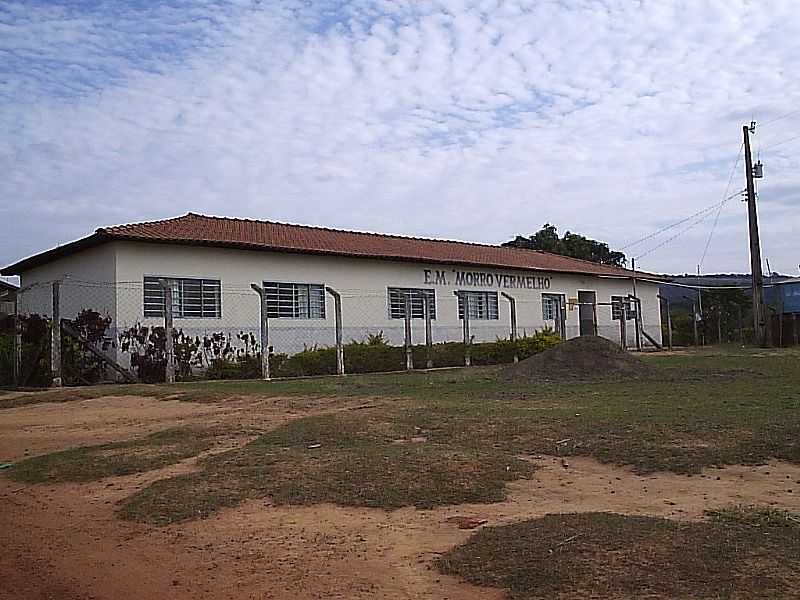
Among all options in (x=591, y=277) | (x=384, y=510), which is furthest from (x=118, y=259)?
(x=591, y=277)

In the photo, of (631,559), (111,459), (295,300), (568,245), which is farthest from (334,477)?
(568,245)

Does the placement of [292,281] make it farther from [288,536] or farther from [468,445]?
[288,536]

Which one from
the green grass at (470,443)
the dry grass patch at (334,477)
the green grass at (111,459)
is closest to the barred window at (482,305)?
the green grass at (470,443)

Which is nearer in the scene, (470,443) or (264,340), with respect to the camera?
(470,443)

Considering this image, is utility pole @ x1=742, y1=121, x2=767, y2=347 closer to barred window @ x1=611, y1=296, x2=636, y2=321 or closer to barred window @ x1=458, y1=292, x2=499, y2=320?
barred window @ x1=611, y1=296, x2=636, y2=321

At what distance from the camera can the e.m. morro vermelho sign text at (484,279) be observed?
30.5 meters

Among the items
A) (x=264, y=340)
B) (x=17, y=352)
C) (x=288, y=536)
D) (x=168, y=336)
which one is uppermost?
(x=168, y=336)

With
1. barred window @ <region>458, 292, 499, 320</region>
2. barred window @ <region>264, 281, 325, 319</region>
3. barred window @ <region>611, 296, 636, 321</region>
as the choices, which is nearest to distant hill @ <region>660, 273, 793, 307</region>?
barred window @ <region>611, 296, 636, 321</region>

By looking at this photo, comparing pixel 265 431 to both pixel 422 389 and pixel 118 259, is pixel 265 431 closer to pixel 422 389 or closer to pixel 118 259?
pixel 422 389

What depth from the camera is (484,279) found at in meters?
32.4

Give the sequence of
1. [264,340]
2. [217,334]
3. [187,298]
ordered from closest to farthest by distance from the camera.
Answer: [264,340] → [217,334] → [187,298]

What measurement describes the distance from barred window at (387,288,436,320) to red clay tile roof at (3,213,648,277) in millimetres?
1051

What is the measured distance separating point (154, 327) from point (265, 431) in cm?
1201

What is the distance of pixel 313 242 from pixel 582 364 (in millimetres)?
12086
